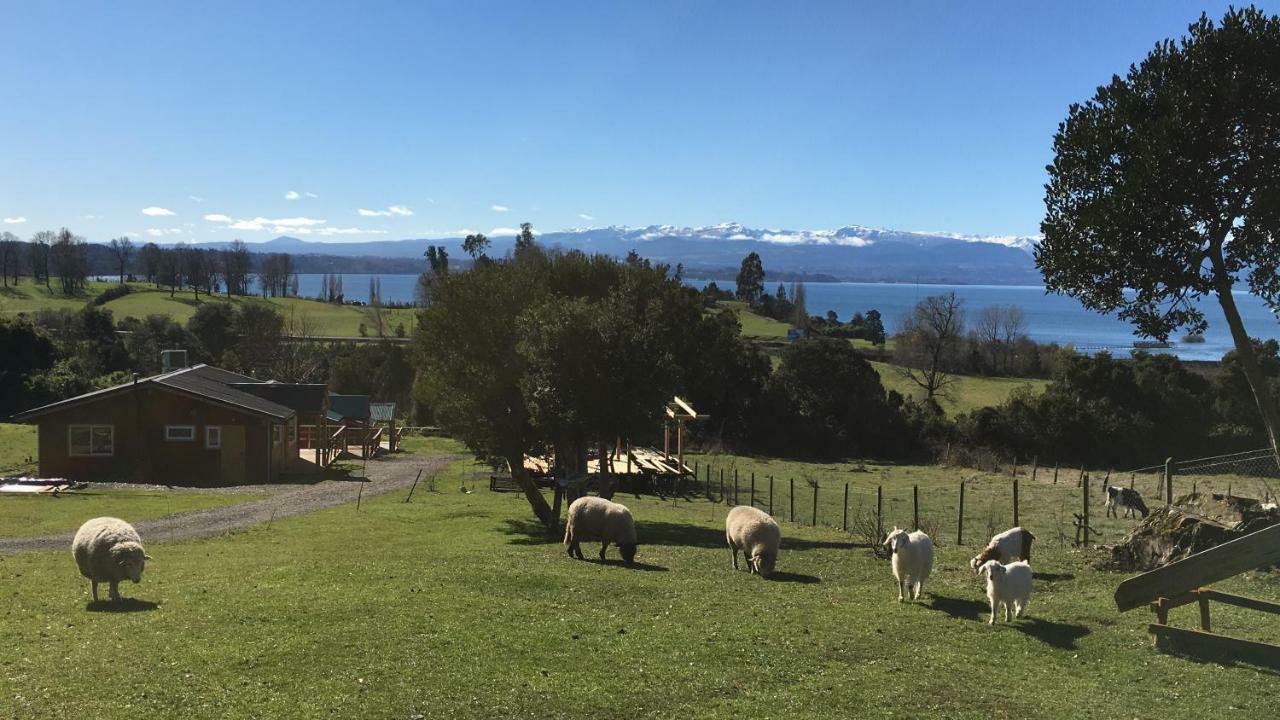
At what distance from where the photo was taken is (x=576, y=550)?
20.0 metres

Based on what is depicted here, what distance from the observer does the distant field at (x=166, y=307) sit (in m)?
111

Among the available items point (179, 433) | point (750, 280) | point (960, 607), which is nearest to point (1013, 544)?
point (960, 607)

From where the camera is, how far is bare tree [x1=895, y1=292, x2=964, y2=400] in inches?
3073

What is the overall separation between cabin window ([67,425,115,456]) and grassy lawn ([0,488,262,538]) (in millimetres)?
6068

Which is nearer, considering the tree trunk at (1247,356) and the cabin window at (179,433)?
the tree trunk at (1247,356)

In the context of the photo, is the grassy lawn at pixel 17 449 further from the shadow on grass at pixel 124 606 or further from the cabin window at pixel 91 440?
the shadow on grass at pixel 124 606

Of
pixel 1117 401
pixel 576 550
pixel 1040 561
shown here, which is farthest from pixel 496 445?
pixel 1117 401

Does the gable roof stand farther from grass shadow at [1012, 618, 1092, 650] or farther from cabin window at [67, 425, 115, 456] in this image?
grass shadow at [1012, 618, 1092, 650]

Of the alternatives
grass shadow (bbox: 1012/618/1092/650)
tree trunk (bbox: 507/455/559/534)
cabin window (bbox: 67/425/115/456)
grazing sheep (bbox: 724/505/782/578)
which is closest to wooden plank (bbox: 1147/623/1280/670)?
grass shadow (bbox: 1012/618/1092/650)

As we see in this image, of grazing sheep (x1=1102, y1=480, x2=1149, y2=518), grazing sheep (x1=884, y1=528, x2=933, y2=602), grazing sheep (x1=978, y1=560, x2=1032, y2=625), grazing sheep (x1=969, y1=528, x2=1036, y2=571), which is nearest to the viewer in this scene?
grazing sheep (x1=978, y1=560, x2=1032, y2=625)

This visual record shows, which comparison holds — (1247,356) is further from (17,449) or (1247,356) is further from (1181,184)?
(17,449)

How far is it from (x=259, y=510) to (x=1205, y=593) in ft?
96.9

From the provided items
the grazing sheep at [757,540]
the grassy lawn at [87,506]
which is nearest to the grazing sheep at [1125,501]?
the grazing sheep at [757,540]

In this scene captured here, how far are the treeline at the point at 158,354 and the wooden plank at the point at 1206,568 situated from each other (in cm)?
6311
